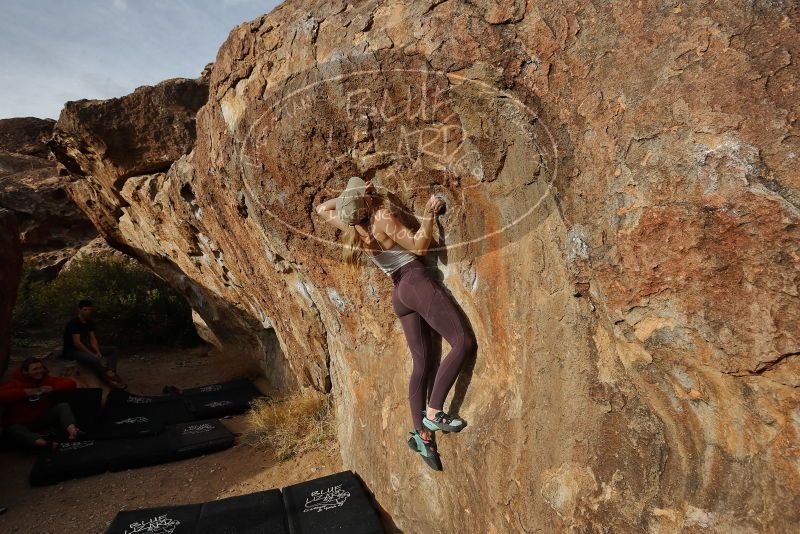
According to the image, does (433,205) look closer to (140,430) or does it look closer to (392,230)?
(392,230)

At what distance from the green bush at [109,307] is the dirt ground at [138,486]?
5051 mm

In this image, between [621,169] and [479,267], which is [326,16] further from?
[621,169]

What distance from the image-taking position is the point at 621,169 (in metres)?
1.82

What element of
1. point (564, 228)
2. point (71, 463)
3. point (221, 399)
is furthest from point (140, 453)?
point (564, 228)

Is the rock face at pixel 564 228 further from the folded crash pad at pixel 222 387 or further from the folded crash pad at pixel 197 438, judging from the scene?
the folded crash pad at pixel 222 387

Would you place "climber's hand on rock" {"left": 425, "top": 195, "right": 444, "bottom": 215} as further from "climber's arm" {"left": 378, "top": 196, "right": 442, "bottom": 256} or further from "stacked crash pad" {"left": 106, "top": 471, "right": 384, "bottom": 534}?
"stacked crash pad" {"left": 106, "top": 471, "right": 384, "bottom": 534}

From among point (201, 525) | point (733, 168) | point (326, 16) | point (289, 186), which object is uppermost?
point (326, 16)

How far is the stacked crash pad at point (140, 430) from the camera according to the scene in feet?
14.2

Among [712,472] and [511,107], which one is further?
[511,107]

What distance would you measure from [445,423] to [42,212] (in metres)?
11.7

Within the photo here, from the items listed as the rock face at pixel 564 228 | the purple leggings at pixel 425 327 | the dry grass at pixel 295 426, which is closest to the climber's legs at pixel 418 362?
the purple leggings at pixel 425 327

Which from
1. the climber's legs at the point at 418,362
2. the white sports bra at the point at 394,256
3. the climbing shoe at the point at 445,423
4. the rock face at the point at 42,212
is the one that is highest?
the rock face at the point at 42,212

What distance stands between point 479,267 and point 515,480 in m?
0.99

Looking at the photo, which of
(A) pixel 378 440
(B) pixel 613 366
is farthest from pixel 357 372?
(B) pixel 613 366
